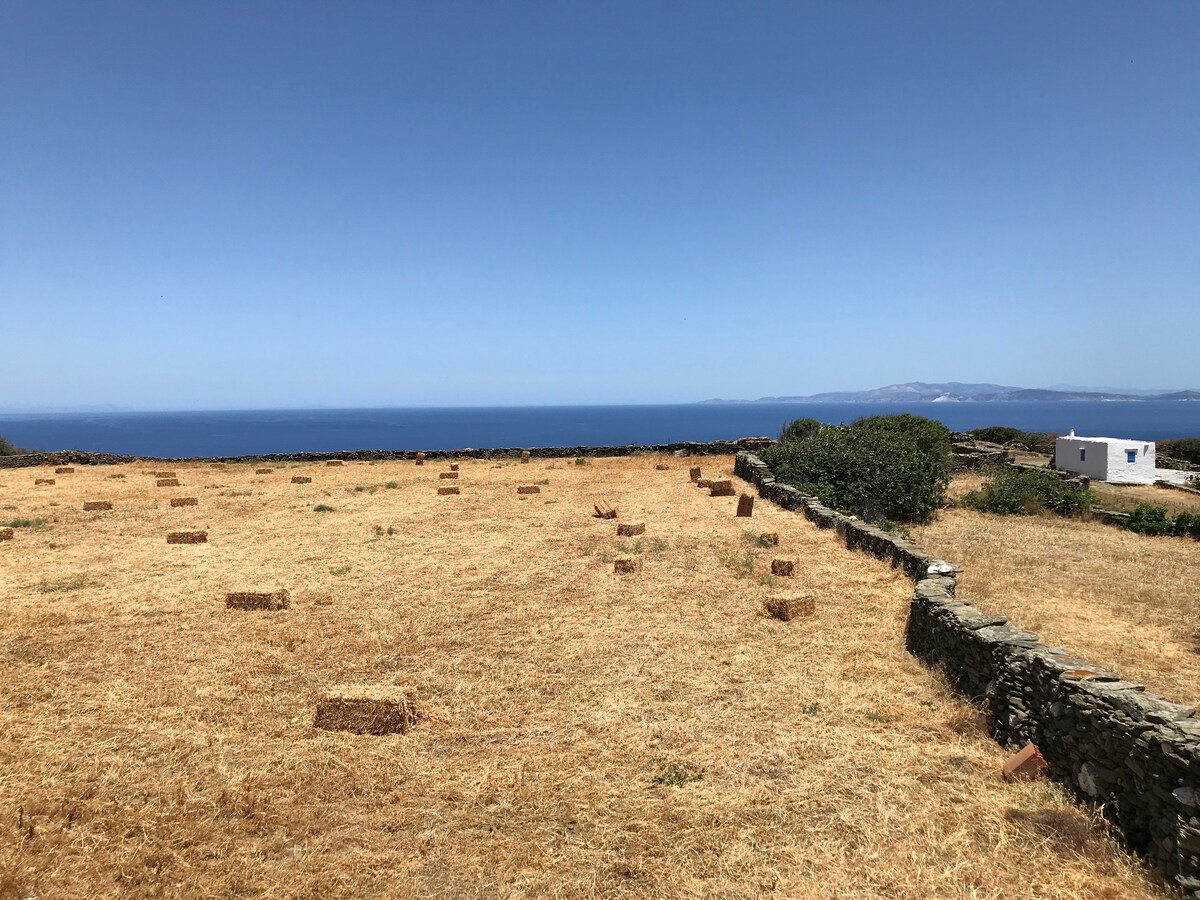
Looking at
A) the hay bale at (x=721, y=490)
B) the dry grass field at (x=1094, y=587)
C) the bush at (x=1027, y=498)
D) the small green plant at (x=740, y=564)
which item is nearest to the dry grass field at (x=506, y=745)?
the small green plant at (x=740, y=564)

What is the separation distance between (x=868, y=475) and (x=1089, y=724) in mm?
16109

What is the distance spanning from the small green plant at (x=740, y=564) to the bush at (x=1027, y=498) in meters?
13.4

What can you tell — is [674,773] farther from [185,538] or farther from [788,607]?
[185,538]

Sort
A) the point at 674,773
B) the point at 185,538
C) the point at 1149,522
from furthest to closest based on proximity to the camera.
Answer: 1. the point at 1149,522
2. the point at 185,538
3. the point at 674,773

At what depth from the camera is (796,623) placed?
995 cm

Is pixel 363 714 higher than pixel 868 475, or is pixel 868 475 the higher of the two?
pixel 868 475

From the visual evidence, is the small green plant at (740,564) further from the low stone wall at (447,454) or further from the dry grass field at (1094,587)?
the low stone wall at (447,454)

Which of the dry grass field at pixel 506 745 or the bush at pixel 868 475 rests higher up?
the bush at pixel 868 475

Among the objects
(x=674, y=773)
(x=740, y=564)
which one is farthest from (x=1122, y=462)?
(x=674, y=773)

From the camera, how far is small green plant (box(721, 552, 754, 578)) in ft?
41.2

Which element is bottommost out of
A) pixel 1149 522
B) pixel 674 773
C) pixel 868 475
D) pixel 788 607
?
pixel 1149 522

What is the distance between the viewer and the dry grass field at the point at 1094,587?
29.5 feet

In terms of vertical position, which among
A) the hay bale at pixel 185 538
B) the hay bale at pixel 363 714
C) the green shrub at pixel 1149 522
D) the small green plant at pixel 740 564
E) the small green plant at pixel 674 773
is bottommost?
the green shrub at pixel 1149 522

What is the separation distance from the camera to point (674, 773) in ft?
19.6
